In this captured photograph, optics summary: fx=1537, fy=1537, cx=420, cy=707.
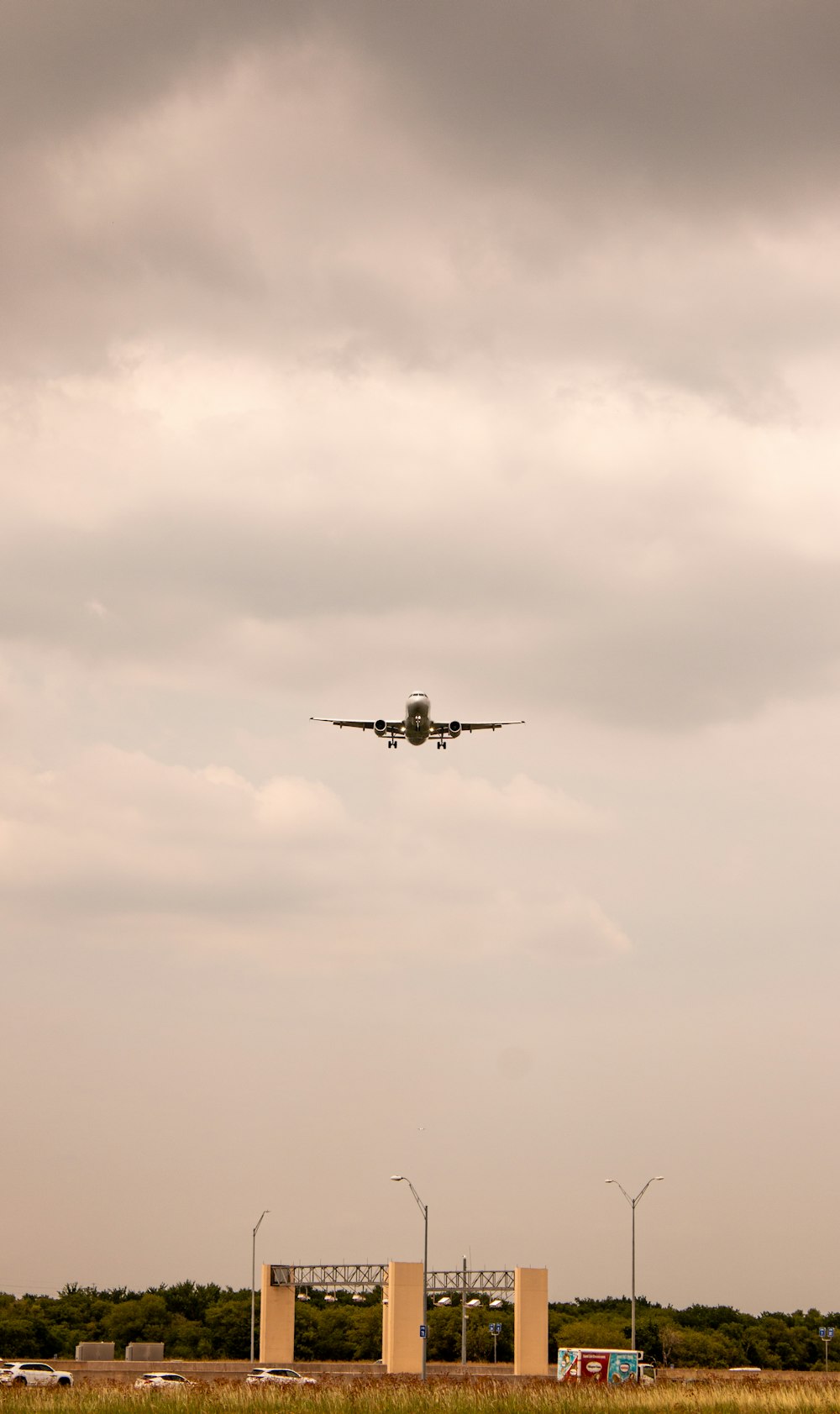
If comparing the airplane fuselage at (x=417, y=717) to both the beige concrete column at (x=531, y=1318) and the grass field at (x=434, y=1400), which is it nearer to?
the beige concrete column at (x=531, y=1318)

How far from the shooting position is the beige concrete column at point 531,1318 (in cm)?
8112

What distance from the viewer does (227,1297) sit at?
145m

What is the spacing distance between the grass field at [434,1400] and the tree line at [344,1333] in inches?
2663

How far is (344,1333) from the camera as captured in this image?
4633 inches

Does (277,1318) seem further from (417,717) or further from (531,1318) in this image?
(417,717)

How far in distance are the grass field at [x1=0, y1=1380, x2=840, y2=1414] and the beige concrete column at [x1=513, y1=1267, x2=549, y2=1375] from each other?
3830 cm

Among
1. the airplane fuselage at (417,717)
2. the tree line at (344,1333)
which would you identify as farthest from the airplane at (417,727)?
the tree line at (344,1333)

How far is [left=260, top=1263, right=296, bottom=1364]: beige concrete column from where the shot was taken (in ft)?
285

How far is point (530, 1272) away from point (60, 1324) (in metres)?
59.6

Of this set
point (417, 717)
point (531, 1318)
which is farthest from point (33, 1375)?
point (417, 717)

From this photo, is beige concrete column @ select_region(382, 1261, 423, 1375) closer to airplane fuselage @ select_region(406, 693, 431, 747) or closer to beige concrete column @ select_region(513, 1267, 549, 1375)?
beige concrete column @ select_region(513, 1267, 549, 1375)

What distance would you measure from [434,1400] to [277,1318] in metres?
52.2

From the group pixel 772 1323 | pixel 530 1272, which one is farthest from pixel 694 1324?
pixel 530 1272

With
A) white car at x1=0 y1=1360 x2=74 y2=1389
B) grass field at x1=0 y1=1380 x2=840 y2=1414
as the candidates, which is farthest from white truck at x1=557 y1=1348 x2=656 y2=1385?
white car at x1=0 y1=1360 x2=74 y2=1389
